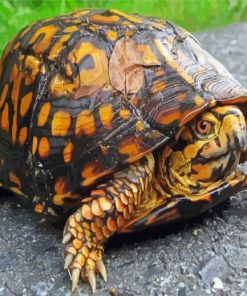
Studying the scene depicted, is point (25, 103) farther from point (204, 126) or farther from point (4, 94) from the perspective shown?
point (204, 126)

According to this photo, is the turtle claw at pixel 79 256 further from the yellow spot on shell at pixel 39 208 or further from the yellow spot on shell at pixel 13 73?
the yellow spot on shell at pixel 13 73

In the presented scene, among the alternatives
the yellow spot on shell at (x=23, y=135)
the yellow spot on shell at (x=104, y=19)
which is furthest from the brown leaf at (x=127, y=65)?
the yellow spot on shell at (x=23, y=135)

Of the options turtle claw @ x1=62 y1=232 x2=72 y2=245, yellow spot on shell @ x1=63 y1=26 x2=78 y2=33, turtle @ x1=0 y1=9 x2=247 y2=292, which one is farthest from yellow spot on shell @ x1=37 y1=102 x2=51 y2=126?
turtle claw @ x1=62 y1=232 x2=72 y2=245

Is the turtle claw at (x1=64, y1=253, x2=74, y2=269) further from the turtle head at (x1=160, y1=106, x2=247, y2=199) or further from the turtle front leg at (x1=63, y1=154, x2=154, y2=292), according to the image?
the turtle head at (x1=160, y1=106, x2=247, y2=199)

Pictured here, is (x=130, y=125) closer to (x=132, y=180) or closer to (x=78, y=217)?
(x=132, y=180)

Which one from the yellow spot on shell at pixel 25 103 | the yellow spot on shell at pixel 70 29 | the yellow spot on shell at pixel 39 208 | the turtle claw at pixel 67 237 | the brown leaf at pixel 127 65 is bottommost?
the yellow spot on shell at pixel 39 208

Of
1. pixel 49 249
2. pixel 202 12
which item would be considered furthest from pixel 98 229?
pixel 202 12

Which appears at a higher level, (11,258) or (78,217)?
(78,217)
